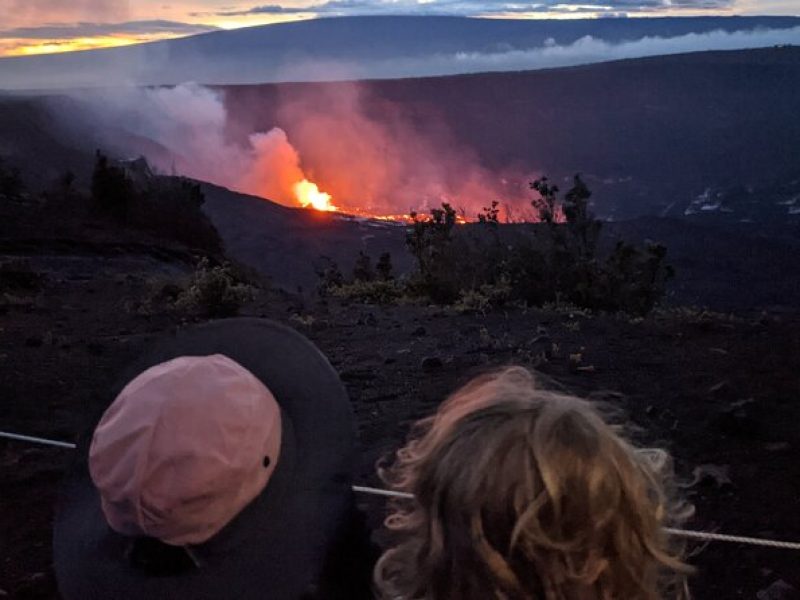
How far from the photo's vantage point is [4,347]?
19.9 feet

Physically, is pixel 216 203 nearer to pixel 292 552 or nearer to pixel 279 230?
pixel 279 230

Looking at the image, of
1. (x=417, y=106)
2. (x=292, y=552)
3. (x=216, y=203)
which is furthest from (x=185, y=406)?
(x=417, y=106)

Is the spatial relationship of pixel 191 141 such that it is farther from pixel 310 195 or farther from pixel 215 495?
pixel 215 495

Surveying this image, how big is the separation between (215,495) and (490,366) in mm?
3742

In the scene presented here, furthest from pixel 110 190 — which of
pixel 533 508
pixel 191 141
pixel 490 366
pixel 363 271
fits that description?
pixel 191 141

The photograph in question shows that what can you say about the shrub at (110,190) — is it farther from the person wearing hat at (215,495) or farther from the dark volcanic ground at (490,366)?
the person wearing hat at (215,495)

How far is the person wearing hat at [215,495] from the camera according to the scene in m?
1.50

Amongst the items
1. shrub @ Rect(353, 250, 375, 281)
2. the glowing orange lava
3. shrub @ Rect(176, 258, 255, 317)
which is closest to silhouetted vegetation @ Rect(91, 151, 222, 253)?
shrub @ Rect(353, 250, 375, 281)

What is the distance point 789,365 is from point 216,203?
82.8 feet

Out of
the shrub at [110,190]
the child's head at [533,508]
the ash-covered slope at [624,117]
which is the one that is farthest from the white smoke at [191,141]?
the child's head at [533,508]

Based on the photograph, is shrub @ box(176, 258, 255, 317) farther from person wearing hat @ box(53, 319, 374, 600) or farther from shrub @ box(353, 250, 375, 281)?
person wearing hat @ box(53, 319, 374, 600)

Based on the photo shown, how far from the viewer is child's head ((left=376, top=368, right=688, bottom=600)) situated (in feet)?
4.09

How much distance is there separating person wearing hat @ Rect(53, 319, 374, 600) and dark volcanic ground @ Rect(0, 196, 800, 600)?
0.39 meters

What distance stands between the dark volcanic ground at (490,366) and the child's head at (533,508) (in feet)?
2.69
